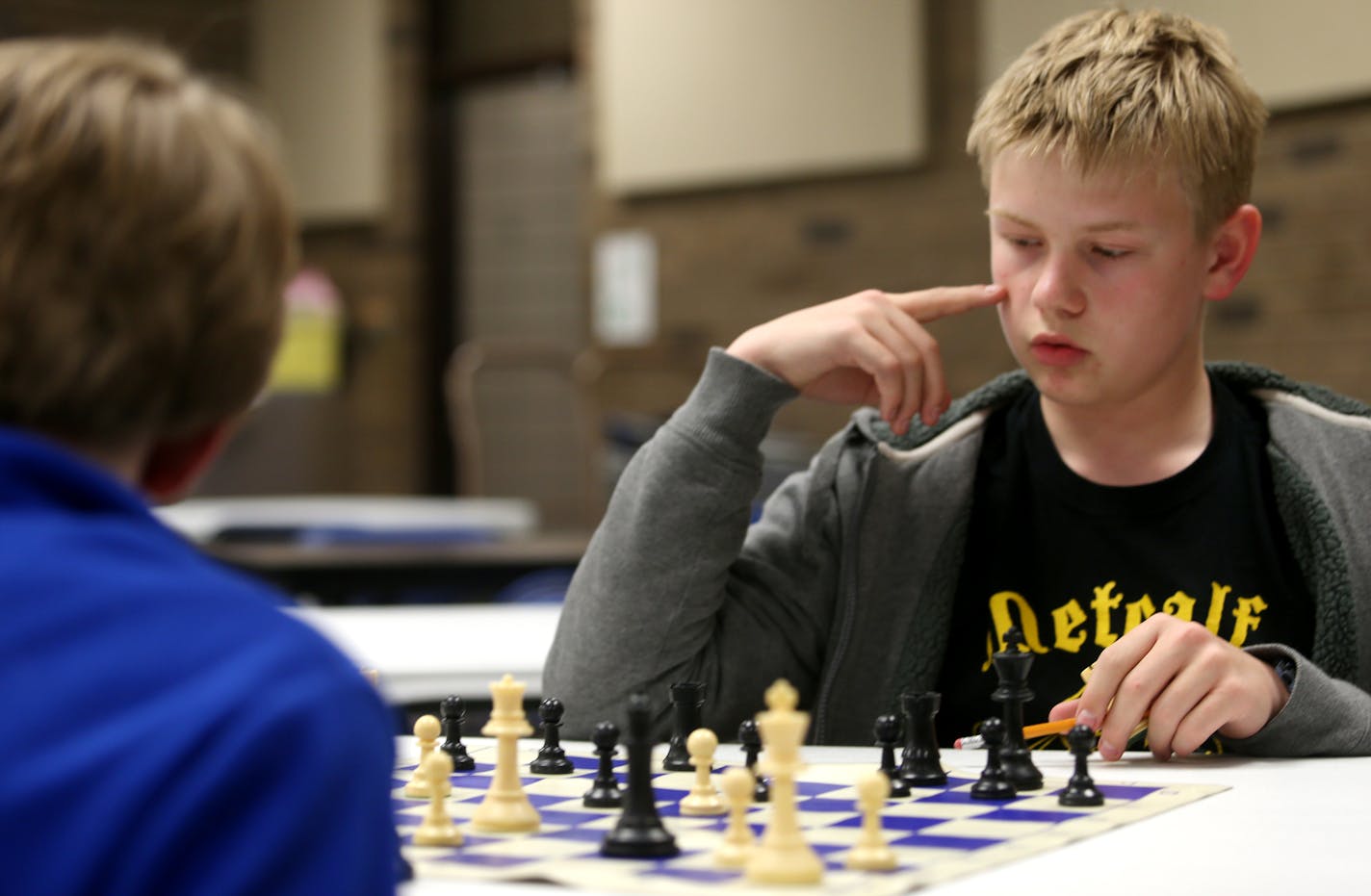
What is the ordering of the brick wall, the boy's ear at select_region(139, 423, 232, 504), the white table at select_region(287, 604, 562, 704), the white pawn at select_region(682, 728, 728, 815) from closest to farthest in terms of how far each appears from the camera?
the boy's ear at select_region(139, 423, 232, 504) → the white pawn at select_region(682, 728, 728, 815) → the white table at select_region(287, 604, 562, 704) → the brick wall

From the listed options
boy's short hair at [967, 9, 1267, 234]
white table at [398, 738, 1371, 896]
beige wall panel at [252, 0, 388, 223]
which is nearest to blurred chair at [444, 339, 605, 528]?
beige wall panel at [252, 0, 388, 223]

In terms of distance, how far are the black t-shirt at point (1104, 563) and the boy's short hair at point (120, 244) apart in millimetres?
1030

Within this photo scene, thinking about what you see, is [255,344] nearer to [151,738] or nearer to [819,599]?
[151,738]

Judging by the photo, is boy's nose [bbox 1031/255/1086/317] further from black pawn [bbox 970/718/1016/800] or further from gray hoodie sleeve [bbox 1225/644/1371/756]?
black pawn [bbox 970/718/1016/800]

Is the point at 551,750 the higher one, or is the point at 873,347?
the point at 873,347

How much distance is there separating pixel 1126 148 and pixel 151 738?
114cm

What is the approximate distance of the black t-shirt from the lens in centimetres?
153

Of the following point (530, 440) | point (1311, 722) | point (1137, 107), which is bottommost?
point (530, 440)

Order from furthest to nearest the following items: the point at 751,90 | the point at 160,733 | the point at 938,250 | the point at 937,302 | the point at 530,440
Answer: the point at 530,440 < the point at 751,90 < the point at 938,250 < the point at 937,302 < the point at 160,733

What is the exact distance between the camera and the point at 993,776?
106cm

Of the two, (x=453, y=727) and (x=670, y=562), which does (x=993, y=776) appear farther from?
(x=670, y=562)

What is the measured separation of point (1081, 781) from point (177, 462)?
605 mm

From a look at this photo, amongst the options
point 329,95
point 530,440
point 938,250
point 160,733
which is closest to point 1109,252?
point 160,733

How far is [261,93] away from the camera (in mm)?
7898
